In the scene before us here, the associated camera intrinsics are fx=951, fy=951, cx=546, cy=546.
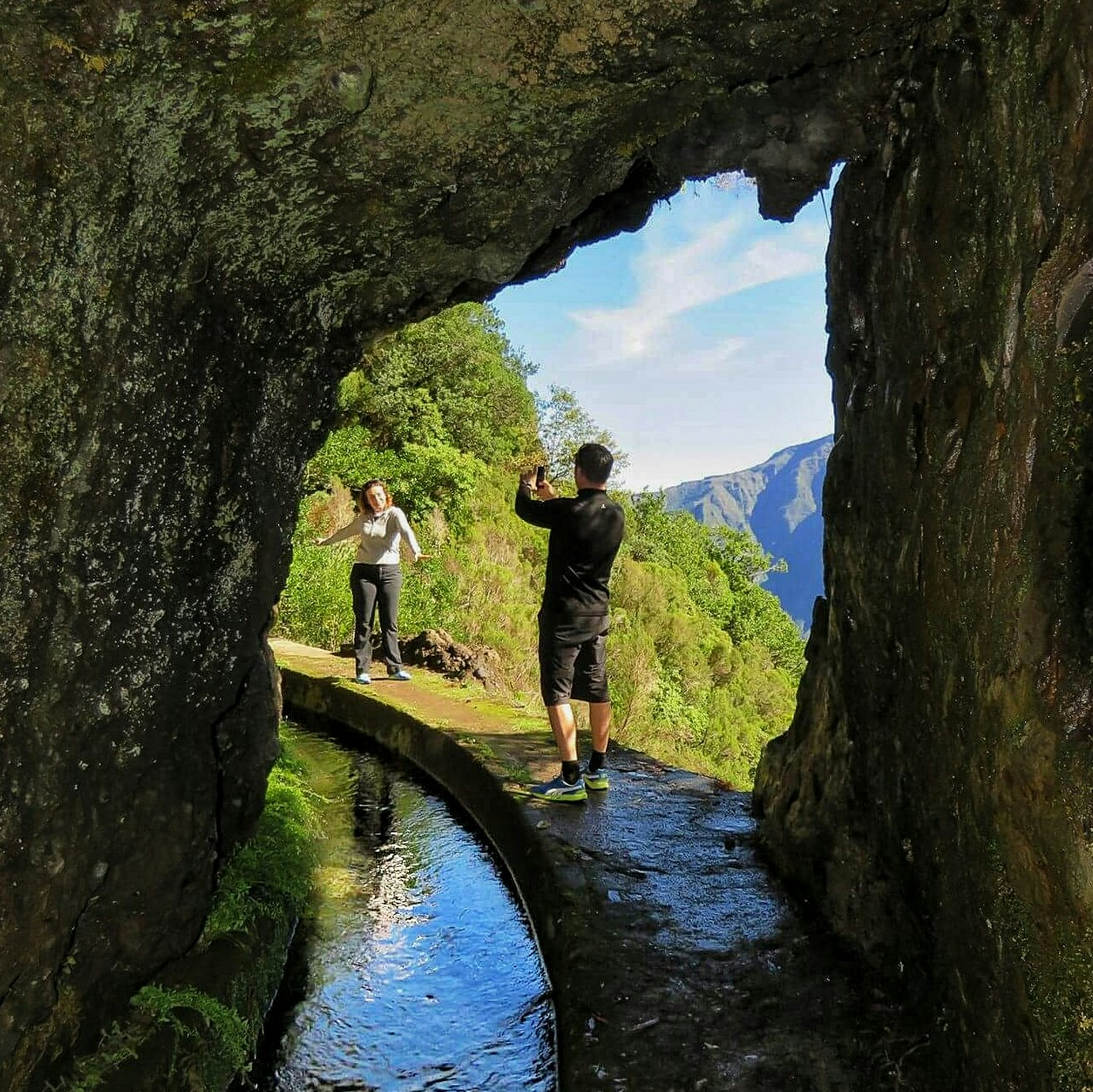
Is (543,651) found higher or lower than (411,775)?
higher

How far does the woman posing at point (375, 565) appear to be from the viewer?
8633 mm

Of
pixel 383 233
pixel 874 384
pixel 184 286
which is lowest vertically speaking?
pixel 874 384

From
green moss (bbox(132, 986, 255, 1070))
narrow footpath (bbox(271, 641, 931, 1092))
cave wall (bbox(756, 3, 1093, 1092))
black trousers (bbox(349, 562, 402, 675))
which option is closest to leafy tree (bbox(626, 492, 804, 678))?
black trousers (bbox(349, 562, 402, 675))

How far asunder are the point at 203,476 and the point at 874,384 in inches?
102

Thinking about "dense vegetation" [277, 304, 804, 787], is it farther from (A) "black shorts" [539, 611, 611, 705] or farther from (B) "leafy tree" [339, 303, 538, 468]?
(A) "black shorts" [539, 611, 611, 705]

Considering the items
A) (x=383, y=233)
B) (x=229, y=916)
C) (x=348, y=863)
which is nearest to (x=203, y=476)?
(x=383, y=233)

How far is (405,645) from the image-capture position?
34.0 feet

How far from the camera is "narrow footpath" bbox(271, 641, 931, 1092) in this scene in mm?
3189

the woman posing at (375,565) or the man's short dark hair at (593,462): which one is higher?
the man's short dark hair at (593,462)

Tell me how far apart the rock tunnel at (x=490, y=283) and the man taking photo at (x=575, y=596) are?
4.82 feet

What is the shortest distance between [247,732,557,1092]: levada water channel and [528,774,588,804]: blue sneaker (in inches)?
18.8

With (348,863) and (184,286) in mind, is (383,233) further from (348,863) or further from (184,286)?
(348,863)

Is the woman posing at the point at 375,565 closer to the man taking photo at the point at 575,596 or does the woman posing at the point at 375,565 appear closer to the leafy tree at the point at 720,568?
the man taking photo at the point at 575,596

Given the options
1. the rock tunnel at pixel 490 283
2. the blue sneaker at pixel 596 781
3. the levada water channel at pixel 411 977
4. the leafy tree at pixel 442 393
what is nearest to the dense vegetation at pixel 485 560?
the leafy tree at pixel 442 393
